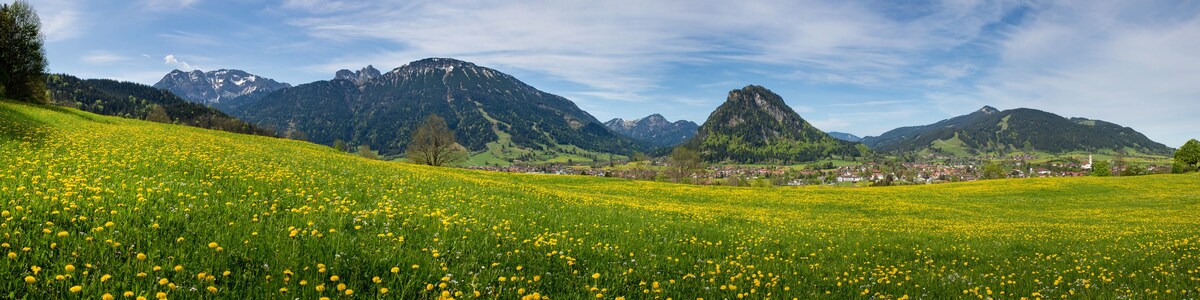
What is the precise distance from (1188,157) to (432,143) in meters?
129

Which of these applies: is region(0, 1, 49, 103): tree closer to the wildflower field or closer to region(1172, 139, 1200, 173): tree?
the wildflower field

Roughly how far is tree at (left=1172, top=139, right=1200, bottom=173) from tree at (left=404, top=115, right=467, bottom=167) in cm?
12567

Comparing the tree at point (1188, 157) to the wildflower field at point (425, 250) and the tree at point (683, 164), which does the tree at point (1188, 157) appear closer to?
the tree at point (683, 164)

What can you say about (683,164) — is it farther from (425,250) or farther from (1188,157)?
(425,250)

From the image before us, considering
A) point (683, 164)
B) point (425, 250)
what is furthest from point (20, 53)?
point (683, 164)

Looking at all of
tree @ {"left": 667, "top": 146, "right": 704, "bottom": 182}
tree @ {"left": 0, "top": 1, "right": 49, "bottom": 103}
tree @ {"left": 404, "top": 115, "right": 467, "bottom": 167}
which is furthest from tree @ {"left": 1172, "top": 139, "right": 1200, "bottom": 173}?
tree @ {"left": 0, "top": 1, "right": 49, "bottom": 103}

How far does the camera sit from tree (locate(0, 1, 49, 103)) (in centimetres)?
5819

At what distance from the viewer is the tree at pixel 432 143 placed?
81812mm

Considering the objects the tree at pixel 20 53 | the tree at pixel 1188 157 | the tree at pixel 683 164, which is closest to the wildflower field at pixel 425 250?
the tree at pixel 20 53

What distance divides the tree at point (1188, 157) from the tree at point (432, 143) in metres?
126

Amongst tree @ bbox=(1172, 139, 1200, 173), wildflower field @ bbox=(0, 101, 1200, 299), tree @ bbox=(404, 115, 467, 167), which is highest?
tree @ bbox=(1172, 139, 1200, 173)

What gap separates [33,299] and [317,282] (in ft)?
6.93

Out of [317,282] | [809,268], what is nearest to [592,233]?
[809,268]

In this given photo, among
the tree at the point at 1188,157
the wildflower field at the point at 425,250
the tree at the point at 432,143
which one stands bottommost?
the wildflower field at the point at 425,250
